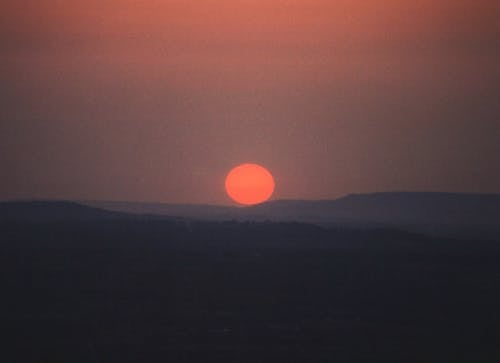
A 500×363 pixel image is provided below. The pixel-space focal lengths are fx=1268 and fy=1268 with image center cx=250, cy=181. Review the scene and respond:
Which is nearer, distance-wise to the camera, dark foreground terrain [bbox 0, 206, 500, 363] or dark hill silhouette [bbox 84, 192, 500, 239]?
dark foreground terrain [bbox 0, 206, 500, 363]

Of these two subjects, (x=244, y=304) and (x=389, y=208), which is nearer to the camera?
(x=244, y=304)

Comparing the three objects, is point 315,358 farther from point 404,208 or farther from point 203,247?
point 404,208

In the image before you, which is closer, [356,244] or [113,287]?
[113,287]

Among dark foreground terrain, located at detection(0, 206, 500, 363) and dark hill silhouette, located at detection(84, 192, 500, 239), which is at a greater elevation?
dark hill silhouette, located at detection(84, 192, 500, 239)

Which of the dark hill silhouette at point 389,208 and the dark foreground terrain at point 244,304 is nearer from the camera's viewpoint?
the dark foreground terrain at point 244,304

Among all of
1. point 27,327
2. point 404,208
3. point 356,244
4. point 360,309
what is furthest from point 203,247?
point 404,208

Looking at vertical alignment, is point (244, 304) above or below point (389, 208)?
below

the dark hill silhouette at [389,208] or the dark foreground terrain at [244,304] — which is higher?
the dark hill silhouette at [389,208]

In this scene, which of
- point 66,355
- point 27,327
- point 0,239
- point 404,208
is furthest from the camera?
point 404,208
